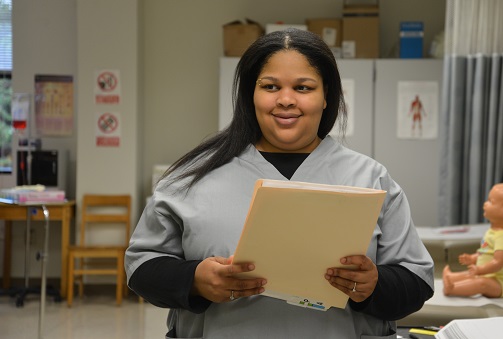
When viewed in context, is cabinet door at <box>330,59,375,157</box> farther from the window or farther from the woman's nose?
the woman's nose

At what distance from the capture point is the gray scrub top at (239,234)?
1498 millimetres

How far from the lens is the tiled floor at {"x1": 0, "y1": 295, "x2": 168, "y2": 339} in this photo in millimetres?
4969

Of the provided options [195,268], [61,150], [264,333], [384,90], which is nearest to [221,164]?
[195,268]

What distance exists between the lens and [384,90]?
5.96 metres

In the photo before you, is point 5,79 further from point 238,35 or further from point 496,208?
point 496,208

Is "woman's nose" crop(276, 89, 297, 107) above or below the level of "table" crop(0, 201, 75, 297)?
above

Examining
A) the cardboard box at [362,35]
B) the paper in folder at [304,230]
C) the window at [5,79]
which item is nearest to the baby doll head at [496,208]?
the paper in folder at [304,230]

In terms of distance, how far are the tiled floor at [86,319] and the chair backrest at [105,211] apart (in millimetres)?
602

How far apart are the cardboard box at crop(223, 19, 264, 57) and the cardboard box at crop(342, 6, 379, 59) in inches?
28.2

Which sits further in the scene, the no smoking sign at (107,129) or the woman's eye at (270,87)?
the no smoking sign at (107,129)

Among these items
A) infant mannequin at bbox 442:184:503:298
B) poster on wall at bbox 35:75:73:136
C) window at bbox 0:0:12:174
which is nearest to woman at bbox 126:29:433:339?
infant mannequin at bbox 442:184:503:298

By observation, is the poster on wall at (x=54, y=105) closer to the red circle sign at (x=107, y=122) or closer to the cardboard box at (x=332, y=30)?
the red circle sign at (x=107, y=122)

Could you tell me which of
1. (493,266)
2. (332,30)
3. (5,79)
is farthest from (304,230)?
(5,79)

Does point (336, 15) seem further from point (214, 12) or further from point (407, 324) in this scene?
point (407, 324)
